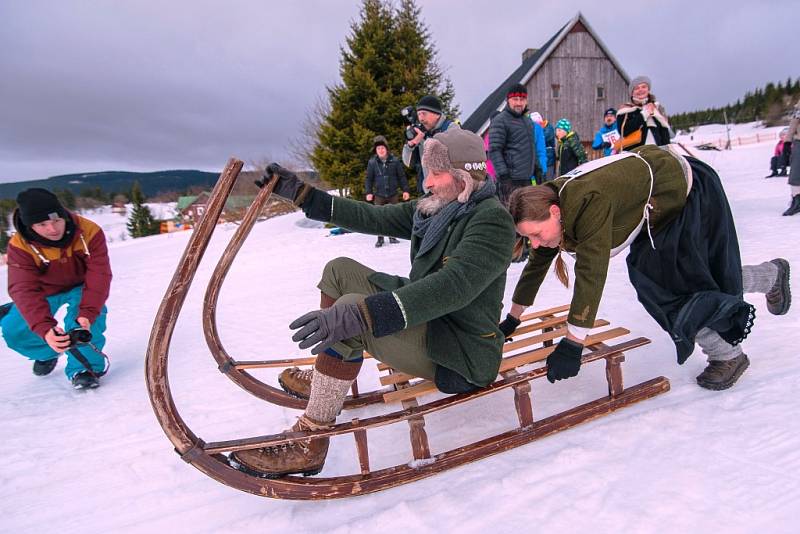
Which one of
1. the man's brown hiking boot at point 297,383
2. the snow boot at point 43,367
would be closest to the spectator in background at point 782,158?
the man's brown hiking boot at point 297,383

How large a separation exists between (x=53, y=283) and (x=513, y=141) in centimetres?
518

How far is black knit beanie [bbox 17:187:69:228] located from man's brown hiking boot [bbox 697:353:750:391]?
178 inches

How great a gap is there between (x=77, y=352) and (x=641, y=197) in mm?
4136

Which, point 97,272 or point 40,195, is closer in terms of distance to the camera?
point 40,195

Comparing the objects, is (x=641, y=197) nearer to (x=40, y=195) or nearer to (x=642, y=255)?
(x=642, y=255)

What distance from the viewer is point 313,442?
6.29 feet

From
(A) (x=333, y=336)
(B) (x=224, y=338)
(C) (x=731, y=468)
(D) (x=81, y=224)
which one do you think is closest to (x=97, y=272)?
(D) (x=81, y=224)

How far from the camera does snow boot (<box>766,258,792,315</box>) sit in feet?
8.43

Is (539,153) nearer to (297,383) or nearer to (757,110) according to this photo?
(297,383)

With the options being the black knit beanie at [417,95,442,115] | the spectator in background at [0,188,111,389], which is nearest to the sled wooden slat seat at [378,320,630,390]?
the spectator in background at [0,188,111,389]

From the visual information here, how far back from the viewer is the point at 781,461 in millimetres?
1806

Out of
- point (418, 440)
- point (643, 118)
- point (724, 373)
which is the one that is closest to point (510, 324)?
point (418, 440)

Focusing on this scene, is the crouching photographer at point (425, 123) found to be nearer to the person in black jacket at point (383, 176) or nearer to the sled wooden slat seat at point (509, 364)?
the person in black jacket at point (383, 176)

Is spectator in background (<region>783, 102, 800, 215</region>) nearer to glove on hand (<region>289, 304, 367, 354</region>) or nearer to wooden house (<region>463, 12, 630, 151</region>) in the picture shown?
glove on hand (<region>289, 304, 367, 354</region>)
